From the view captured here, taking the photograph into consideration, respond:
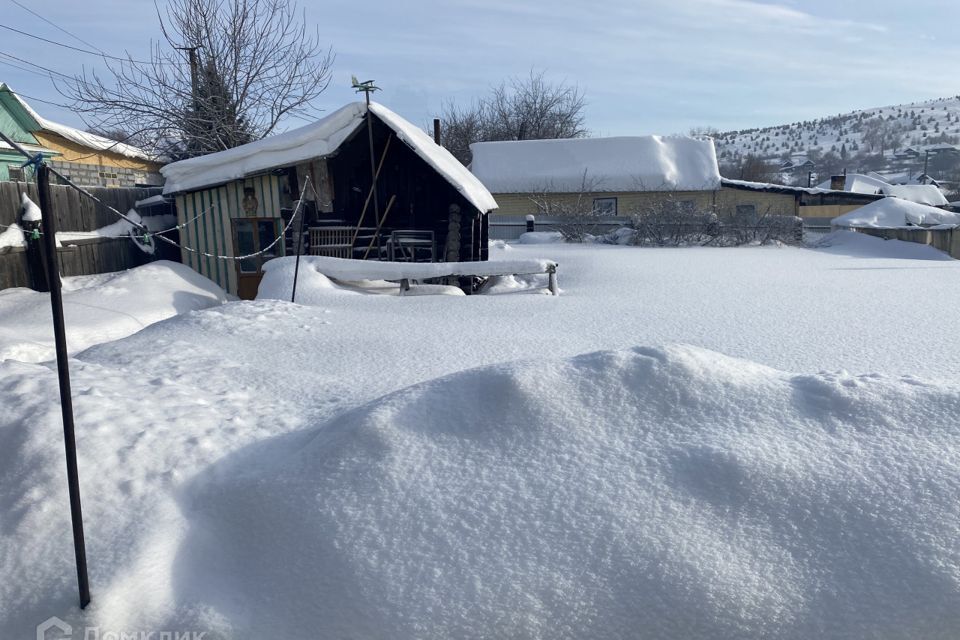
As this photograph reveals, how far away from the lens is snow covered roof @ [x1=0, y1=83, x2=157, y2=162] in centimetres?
2217

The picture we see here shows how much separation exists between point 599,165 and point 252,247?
20567 millimetres

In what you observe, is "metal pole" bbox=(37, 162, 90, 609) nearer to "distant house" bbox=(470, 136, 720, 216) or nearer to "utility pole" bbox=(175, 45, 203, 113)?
"utility pole" bbox=(175, 45, 203, 113)

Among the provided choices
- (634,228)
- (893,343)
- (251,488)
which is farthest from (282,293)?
(634,228)

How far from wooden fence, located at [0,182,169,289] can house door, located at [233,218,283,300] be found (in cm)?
173

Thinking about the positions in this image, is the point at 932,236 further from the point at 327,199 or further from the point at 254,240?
the point at 254,240

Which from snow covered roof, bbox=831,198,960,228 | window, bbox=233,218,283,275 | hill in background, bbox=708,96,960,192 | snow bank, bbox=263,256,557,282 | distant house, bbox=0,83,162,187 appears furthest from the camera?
hill in background, bbox=708,96,960,192

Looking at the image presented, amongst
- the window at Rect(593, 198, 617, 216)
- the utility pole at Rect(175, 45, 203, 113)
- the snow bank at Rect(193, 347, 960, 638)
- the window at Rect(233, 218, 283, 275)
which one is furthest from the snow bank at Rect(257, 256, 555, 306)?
the window at Rect(593, 198, 617, 216)

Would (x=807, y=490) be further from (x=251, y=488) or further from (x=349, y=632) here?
(x=251, y=488)

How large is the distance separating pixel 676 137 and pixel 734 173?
2843 cm

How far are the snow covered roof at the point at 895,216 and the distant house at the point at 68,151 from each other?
2512 cm

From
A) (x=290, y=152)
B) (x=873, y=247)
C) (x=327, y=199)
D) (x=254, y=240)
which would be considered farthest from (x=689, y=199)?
(x=254, y=240)

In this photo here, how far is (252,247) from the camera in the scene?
1263 cm

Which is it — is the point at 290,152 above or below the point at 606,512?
above

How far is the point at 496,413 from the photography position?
377 cm
